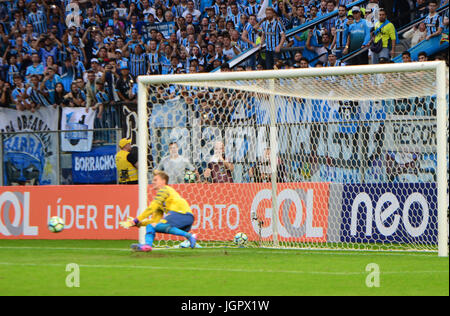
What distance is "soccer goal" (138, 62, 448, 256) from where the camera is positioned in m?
12.8

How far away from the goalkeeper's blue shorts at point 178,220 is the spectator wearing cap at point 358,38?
7568 millimetres

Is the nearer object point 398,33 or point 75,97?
point 398,33

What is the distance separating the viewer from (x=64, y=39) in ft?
74.5

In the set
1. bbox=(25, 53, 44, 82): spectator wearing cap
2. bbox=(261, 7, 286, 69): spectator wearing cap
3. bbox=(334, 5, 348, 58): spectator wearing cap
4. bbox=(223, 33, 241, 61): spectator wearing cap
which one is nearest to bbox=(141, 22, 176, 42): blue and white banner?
bbox=(223, 33, 241, 61): spectator wearing cap

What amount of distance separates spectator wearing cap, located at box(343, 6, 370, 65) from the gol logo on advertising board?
A: 24.4 feet

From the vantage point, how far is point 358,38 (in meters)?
17.7

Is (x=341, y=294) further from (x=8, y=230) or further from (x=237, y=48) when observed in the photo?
(x=237, y=48)

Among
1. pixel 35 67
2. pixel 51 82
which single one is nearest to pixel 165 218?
pixel 51 82

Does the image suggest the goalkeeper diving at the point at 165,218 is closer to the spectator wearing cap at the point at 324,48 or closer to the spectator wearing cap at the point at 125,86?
the spectator wearing cap at the point at 324,48

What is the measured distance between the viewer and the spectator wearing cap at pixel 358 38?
57.7 feet

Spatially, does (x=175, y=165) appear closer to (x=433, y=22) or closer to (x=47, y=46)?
(x=433, y=22)

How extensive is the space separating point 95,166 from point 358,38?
6266 millimetres

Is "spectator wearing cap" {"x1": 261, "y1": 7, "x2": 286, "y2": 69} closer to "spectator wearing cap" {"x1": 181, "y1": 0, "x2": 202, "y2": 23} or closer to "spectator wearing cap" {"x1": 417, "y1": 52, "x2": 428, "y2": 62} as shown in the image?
"spectator wearing cap" {"x1": 181, "y1": 0, "x2": 202, "y2": 23}

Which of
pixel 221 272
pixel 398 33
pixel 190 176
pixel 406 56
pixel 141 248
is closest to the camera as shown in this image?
pixel 221 272
